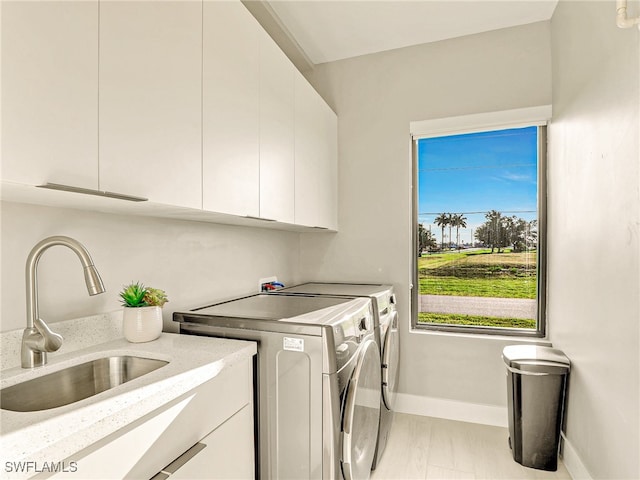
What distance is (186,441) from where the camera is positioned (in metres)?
0.99

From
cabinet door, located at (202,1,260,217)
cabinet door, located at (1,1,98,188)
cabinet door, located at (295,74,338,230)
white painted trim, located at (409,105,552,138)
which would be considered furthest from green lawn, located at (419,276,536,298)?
cabinet door, located at (1,1,98,188)

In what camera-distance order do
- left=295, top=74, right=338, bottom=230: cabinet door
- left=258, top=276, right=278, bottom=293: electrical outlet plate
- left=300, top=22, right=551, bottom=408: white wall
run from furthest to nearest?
left=300, top=22, right=551, bottom=408: white wall < left=258, top=276, right=278, bottom=293: electrical outlet plate < left=295, top=74, right=338, bottom=230: cabinet door

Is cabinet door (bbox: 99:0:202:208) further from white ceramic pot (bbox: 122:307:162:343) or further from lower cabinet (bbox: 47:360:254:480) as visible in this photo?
lower cabinet (bbox: 47:360:254:480)

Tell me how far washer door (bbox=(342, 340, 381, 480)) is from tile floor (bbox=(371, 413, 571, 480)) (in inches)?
14.0

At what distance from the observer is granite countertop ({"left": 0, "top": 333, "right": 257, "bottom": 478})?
2.16 ft

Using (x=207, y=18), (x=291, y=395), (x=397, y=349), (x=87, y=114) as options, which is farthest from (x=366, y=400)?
(x=207, y=18)

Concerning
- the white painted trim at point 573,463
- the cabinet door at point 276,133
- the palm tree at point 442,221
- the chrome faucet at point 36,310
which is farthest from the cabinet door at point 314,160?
the white painted trim at point 573,463

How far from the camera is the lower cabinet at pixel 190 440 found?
771 millimetres

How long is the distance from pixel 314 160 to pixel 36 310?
1.70 metres

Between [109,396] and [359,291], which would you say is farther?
[359,291]

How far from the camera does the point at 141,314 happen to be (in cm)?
127

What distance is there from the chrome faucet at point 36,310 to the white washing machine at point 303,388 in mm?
540

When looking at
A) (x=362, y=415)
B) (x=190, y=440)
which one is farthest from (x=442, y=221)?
(x=190, y=440)

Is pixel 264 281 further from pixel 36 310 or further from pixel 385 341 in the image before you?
pixel 36 310
